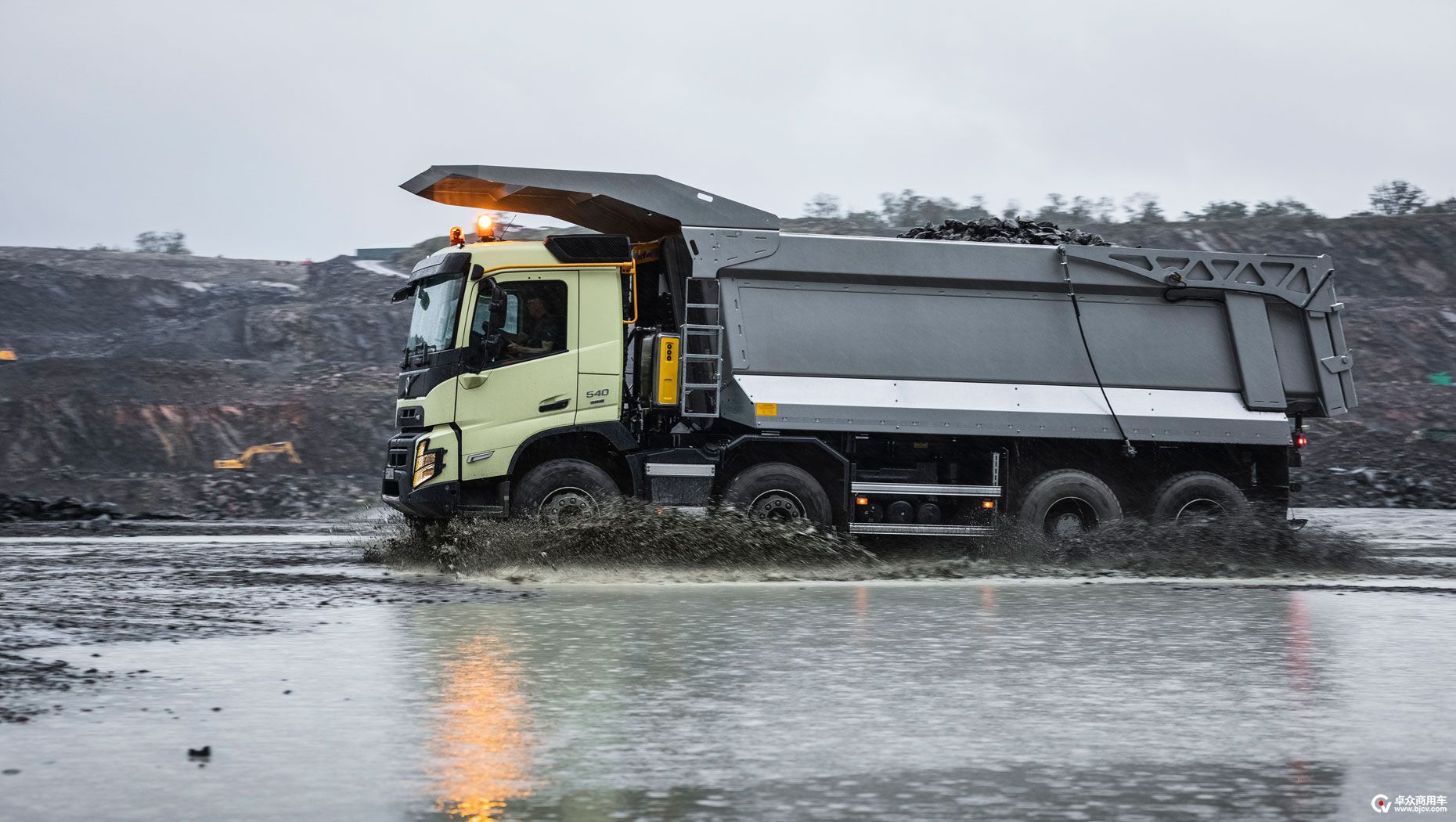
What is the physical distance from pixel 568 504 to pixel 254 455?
56.9 ft

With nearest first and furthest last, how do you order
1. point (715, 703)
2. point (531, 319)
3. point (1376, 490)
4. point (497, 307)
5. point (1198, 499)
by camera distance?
point (715, 703), point (497, 307), point (531, 319), point (1198, 499), point (1376, 490)

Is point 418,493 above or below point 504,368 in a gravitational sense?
below

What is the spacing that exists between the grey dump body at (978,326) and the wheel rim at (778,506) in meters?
0.62

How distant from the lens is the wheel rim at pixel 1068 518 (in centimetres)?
1441

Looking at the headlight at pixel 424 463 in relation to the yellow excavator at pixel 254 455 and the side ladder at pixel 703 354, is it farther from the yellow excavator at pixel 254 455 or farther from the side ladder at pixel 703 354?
the yellow excavator at pixel 254 455

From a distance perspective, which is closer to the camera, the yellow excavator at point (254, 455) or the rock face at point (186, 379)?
the rock face at point (186, 379)

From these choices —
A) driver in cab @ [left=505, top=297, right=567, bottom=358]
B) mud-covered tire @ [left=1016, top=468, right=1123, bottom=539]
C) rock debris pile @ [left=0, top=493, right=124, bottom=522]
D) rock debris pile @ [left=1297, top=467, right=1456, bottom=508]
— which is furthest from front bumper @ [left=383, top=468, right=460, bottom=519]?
rock debris pile @ [left=1297, top=467, right=1456, bottom=508]

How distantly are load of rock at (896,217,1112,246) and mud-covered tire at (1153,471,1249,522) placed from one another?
247 cm

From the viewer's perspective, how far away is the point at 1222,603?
10.7m

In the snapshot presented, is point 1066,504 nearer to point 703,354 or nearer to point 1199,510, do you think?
point 1199,510

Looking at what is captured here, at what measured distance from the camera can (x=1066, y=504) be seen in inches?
569

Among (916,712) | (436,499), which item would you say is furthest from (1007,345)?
(916,712)

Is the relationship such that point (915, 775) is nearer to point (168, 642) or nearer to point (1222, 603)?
point (168, 642)

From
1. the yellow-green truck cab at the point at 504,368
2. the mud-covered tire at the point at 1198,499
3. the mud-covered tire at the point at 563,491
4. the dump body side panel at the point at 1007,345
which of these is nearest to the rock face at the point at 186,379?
the yellow-green truck cab at the point at 504,368
